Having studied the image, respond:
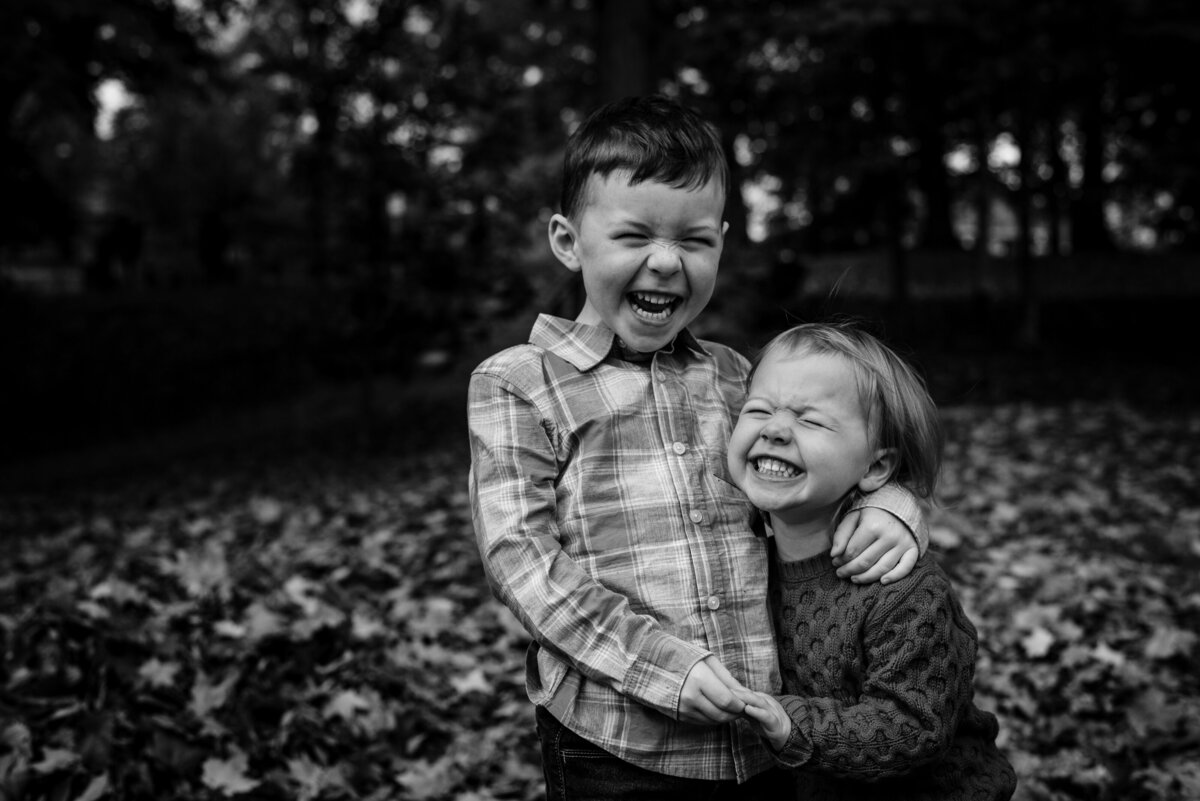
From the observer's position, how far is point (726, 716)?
1.72 metres

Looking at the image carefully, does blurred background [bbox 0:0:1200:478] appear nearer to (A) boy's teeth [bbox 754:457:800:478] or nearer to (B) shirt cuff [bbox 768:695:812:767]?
(A) boy's teeth [bbox 754:457:800:478]

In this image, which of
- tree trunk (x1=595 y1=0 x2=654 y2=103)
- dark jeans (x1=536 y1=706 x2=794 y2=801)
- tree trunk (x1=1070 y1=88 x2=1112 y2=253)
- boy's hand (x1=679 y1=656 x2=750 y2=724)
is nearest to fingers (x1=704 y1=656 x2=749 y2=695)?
boy's hand (x1=679 y1=656 x2=750 y2=724)

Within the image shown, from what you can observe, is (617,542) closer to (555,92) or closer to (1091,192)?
(555,92)

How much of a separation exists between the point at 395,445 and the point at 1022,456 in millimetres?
6497

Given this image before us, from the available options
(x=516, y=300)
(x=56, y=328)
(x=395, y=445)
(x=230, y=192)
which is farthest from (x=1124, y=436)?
(x=230, y=192)

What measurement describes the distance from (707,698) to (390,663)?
95.5 inches

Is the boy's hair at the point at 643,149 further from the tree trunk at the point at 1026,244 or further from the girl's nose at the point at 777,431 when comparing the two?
Answer: the tree trunk at the point at 1026,244

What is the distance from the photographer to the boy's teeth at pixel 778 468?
1.86 m

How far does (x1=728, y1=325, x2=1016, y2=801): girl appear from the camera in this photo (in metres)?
1.79

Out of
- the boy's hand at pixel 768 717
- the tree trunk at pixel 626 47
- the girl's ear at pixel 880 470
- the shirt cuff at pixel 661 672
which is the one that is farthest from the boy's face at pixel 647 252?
the tree trunk at pixel 626 47

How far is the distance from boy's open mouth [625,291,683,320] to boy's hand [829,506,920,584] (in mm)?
500

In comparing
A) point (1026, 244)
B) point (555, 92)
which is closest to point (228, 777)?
point (555, 92)

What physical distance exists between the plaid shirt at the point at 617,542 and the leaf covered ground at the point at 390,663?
5.16 feet

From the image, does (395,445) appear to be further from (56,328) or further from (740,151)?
(740,151)
